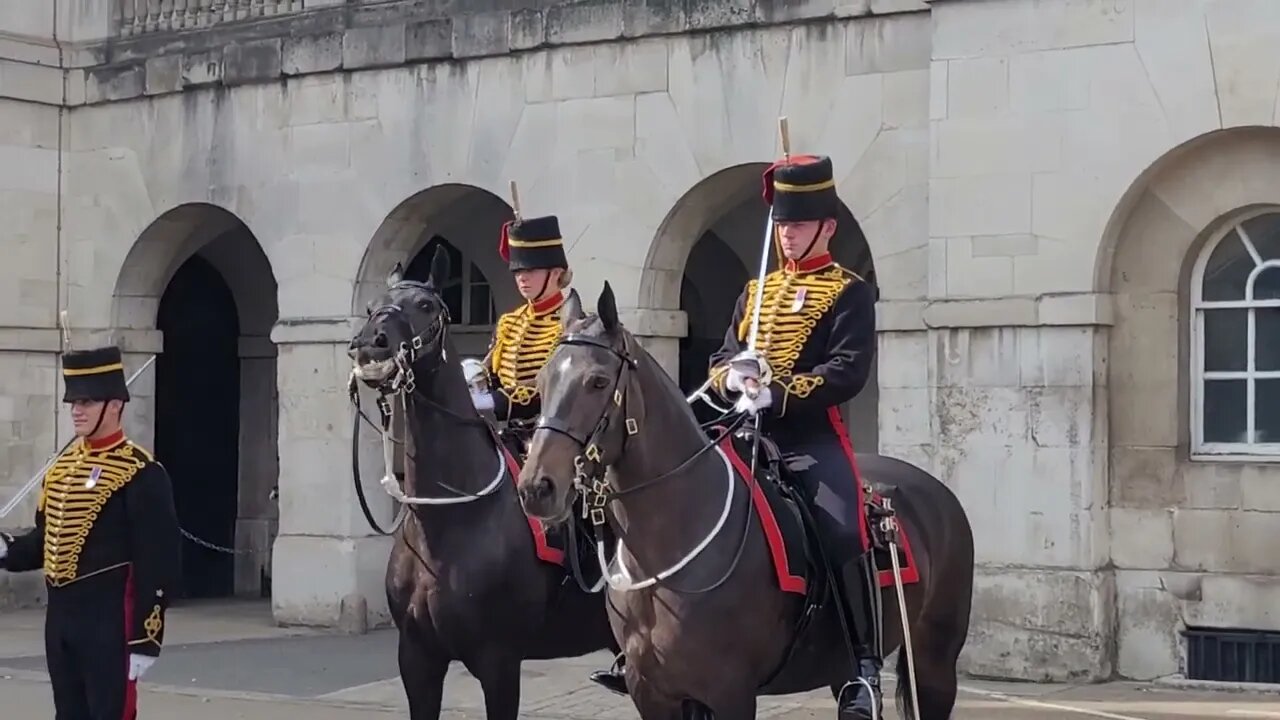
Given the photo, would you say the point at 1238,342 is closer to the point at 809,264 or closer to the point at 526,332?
the point at 526,332

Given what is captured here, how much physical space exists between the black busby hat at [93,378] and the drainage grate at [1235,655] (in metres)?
6.94

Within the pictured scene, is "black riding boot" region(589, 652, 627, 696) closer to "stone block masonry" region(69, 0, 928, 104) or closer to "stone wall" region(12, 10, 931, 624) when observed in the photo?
"stone wall" region(12, 10, 931, 624)

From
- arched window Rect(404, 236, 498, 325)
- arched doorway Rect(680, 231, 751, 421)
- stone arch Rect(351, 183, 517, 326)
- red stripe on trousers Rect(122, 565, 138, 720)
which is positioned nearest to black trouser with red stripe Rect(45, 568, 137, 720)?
red stripe on trousers Rect(122, 565, 138, 720)

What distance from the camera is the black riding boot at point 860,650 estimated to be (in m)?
6.42

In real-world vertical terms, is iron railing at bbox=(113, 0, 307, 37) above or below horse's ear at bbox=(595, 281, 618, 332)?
above

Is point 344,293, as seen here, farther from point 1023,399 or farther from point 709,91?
point 1023,399

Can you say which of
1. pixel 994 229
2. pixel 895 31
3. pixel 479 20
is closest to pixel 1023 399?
pixel 994 229

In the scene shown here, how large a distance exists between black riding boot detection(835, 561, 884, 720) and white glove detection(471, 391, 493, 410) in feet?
7.74

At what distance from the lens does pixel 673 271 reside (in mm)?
13469

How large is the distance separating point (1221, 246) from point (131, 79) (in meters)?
9.01

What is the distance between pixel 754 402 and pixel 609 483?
70 cm

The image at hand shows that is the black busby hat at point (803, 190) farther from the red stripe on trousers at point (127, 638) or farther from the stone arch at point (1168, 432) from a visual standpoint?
the stone arch at point (1168, 432)

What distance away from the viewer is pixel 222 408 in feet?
58.6

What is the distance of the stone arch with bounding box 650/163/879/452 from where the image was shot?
1327 cm
